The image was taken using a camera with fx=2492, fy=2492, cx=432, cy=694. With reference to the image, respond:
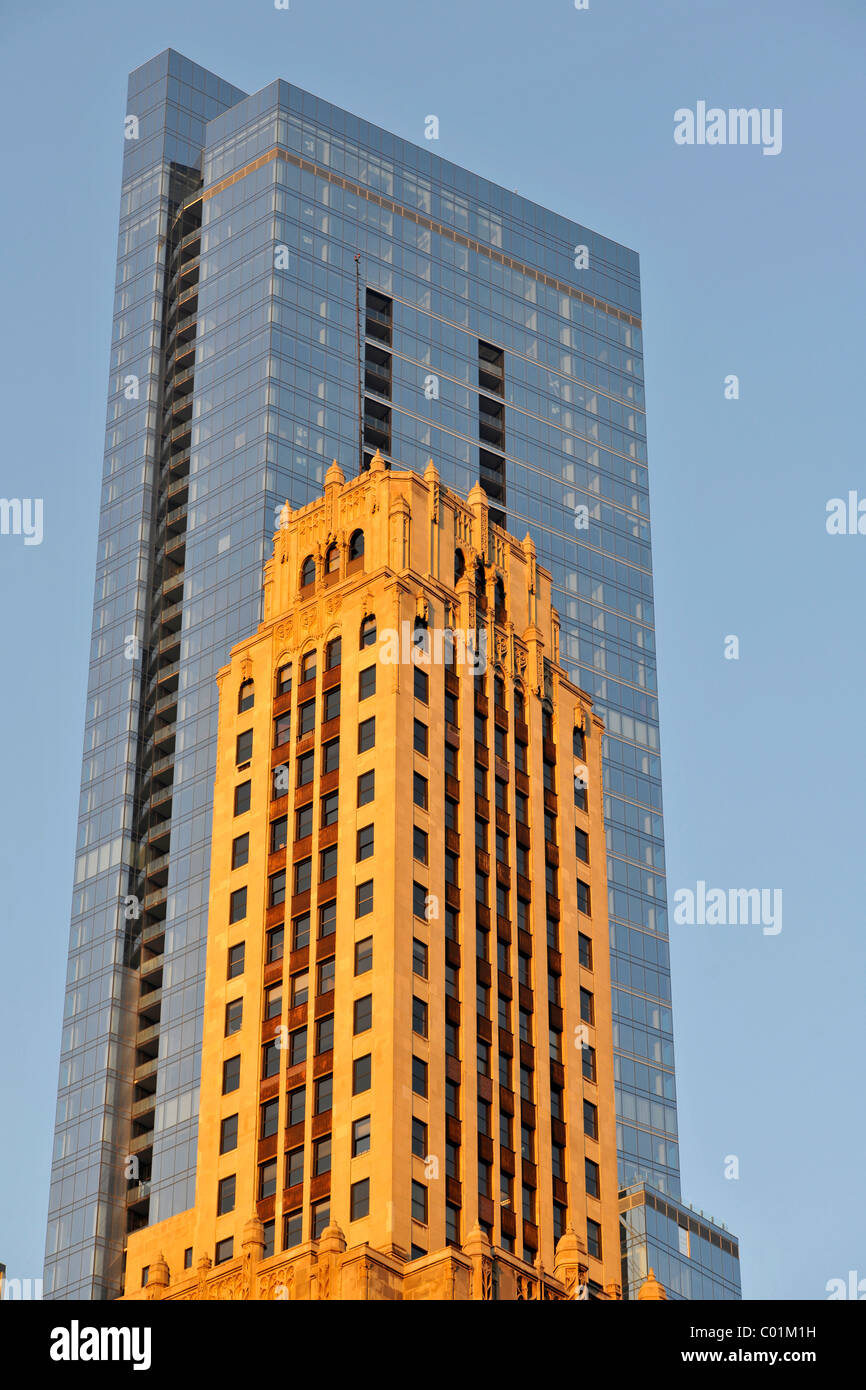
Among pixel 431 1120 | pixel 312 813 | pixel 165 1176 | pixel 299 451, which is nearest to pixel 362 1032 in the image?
pixel 431 1120

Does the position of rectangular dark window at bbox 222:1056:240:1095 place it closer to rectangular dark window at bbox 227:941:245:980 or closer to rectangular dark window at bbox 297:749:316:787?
rectangular dark window at bbox 227:941:245:980

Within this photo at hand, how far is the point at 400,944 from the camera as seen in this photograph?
106562mm

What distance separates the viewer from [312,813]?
114 metres

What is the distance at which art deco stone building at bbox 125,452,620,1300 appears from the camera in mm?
102375

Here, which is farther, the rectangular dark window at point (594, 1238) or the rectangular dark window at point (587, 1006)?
the rectangular dark window at point (587, 1006)

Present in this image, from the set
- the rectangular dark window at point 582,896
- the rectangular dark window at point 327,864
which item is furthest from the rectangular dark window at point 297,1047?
the rectangular dark window at point 582,896

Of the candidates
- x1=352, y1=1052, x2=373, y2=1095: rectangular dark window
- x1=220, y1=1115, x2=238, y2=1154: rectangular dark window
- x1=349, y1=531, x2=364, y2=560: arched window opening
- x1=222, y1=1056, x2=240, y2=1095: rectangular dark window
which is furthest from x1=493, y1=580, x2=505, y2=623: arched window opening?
x1=220, y1=1115, x2=238, y2=1154: rectangular dark window

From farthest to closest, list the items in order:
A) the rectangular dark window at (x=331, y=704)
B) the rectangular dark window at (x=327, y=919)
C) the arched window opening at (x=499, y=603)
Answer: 1. the arched window opening at (x=499, y=603)
2. the rectangular dark window at (x=331, y=704)
3. the rectangular dark window at (x=327, y=919)

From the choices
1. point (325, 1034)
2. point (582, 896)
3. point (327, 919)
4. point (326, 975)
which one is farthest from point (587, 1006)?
point (325, 1034)

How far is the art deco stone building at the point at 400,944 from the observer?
336 ft

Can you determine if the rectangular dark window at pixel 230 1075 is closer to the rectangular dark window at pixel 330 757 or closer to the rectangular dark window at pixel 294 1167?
the rectangular dark window at pixel 294 1167

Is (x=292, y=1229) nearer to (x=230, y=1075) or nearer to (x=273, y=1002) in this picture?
(x=230, y=1075)

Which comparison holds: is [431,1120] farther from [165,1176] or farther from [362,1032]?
[165,1176]

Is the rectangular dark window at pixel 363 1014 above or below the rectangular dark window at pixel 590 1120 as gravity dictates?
above
